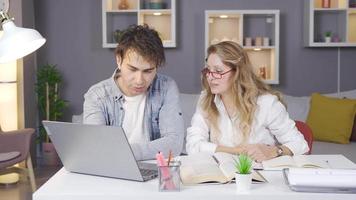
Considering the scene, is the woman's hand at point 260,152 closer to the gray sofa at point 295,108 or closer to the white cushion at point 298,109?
the gray sofa at point 295,108

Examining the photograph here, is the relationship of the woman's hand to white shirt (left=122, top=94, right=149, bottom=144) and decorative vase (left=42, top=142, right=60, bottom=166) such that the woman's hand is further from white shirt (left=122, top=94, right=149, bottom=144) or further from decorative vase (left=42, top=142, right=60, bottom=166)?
decorative vase (left=42, top=142, right=60, bottom=166)

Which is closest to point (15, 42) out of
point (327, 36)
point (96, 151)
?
point (96, 151)

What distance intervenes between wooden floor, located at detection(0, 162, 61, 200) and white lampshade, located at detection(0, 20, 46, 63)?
2.67m

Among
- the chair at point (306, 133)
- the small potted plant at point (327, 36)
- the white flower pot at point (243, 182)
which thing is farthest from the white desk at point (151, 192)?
the small potted plant at point (327, 36)

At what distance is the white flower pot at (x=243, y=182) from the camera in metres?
1.56

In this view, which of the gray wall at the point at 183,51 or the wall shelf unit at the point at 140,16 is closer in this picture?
the wall shelf unit at the point at 140,16

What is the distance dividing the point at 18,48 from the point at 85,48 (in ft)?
12.8

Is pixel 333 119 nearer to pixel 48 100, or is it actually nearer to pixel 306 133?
pixel 306 133

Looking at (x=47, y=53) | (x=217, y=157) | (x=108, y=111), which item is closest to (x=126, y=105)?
(x=108, y=111)

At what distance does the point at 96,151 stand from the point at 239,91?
0.93 meters

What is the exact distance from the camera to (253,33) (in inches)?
209

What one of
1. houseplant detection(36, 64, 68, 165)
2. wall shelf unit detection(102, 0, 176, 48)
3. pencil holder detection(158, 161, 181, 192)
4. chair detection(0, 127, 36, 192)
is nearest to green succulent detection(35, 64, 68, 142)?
houseplant detection(36, 64, 68, 165)

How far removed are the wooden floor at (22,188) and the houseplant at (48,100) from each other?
19 cm

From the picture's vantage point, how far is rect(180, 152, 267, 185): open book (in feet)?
5.41
